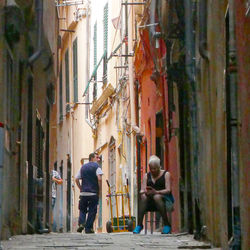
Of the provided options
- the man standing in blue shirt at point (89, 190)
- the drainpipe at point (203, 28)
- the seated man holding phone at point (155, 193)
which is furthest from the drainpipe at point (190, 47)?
the man standing in blue shirt at point (89, 190)

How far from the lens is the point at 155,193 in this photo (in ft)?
50.0

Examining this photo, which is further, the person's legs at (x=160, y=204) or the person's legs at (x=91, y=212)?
the person's legs at (x=91, y=212)

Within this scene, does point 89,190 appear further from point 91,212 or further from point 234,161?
point 234,161

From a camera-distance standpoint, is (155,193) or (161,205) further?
(155,193)

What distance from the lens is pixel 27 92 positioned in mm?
16719

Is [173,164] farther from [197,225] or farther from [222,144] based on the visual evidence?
[222,144]

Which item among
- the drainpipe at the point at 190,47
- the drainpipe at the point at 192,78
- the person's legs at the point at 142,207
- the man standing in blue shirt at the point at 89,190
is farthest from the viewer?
the man standing in blue shirt at the point at 89,190

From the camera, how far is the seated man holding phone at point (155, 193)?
15125 millimetres

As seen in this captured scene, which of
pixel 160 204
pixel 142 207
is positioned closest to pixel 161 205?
pixel 160 204

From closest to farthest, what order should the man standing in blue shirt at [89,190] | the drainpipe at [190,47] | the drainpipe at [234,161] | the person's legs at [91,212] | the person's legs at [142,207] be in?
the drainpipe at [234,161] < the drainpipe at [190,47] < the person's legs at [142,207] < the person's legs at [91,212] < the man standing in blue shirt at [89,190]

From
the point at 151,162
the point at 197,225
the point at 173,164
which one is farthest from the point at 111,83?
the point at 197,225

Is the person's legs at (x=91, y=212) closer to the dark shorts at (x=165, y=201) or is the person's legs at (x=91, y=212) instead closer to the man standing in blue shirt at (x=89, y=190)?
the man standing in blue shirt at (x=89, y=190)

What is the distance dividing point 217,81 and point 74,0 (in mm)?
22187

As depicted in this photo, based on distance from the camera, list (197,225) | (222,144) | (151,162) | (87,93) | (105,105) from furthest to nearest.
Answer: (87,93) < (105,105) < (151,162) < (197,225) < (222,144)
